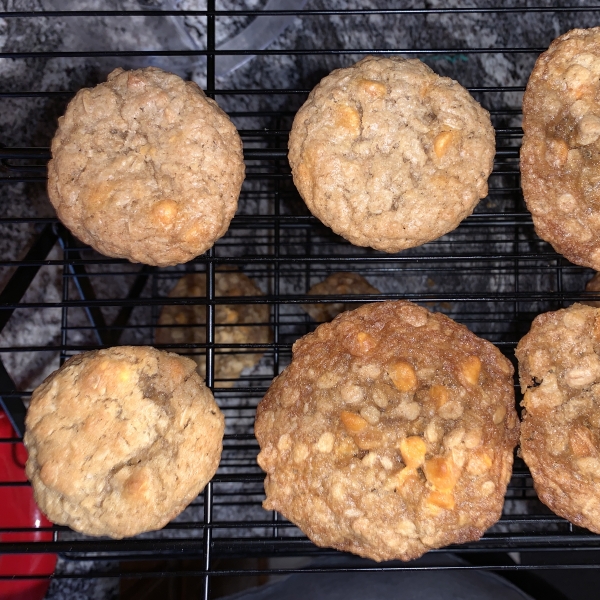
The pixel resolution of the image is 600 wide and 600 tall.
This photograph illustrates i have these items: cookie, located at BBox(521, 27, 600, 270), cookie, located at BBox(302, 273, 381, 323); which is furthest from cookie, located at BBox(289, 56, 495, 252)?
cookie, located at BBox(302, 273, 381, 323)

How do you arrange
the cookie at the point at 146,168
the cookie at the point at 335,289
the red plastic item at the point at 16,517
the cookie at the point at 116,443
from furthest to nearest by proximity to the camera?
the cookie at the point at 335,289 < the red plastic item at the point at 16,517 < the cookie at the point at 146,168 < the cookie at the point at 116,443

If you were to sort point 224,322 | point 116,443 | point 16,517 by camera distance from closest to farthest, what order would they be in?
point 116,443, point 16,517, point 224,322

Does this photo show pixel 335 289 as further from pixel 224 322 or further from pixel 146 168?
pixel 146 168

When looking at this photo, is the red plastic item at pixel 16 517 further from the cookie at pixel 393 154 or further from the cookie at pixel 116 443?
the cookie at pixel 393 154

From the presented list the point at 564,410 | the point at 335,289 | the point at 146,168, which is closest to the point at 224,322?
the point at 335,289

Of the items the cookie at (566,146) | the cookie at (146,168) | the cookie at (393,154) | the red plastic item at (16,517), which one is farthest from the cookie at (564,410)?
the red plastic item at (16,517)

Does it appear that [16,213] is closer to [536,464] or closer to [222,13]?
[222,13]

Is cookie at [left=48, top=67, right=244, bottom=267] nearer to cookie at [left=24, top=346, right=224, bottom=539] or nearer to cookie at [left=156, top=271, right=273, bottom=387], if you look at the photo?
cookie at [left=24, top=346, right=224, bottom=539]
